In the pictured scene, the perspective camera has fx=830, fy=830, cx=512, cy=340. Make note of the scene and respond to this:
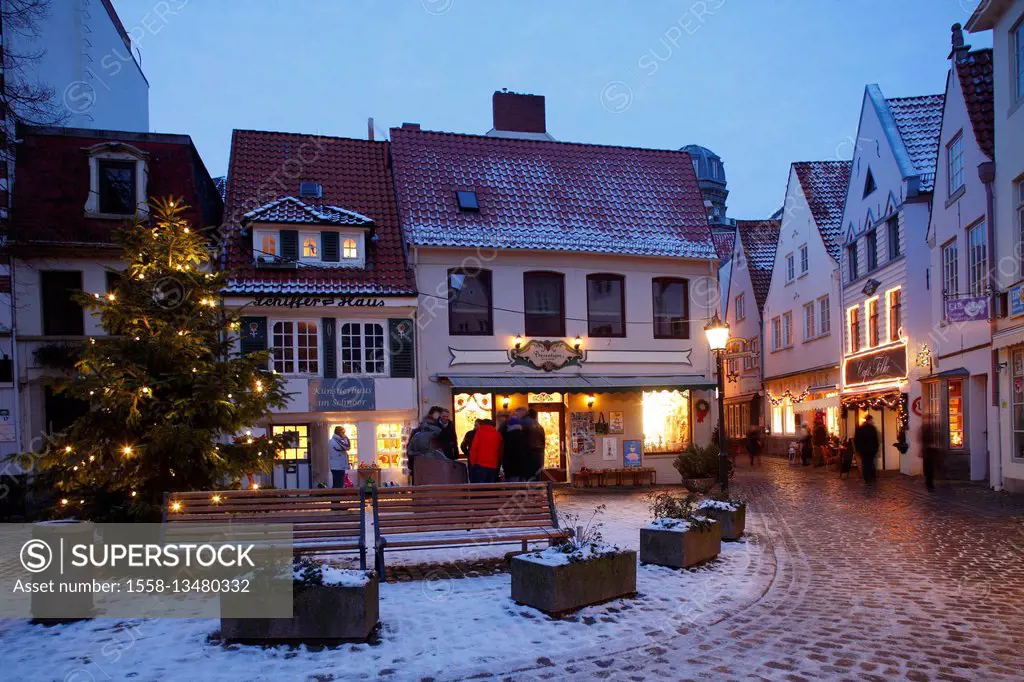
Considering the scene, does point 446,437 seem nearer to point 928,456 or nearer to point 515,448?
point 515,448

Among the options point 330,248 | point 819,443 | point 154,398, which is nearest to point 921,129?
point 819,443

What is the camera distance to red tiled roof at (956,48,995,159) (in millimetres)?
19094

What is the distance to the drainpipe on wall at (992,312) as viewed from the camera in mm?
18312

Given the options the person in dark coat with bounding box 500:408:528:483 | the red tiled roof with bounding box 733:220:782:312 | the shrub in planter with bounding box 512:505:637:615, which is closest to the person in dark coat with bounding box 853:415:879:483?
the person in dark coat with bounding box 500:408:528:483

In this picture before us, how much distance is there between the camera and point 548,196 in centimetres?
2436

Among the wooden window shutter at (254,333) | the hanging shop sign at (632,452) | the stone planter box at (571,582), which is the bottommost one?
the hanging shop sign at (632,452)

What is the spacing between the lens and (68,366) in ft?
Answer: 60.5

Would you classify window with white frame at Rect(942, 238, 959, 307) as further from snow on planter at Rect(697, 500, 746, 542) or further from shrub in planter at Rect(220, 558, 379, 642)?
shrub in planter at Rect(220, 558, 379, 642)

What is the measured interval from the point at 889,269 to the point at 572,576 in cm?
2168

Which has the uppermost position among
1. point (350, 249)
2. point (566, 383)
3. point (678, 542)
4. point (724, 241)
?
point (724, 241)

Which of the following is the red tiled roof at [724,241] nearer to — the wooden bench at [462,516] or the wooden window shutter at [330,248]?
the wooden window shutter at [330,248]

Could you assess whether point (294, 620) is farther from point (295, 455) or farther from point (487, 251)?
point (487, 251)

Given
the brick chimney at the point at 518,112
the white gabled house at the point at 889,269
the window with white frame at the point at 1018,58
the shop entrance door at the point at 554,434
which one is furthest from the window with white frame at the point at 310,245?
the white gabled house at the point at 889,269

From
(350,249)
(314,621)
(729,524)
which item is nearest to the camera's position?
(314,621)
